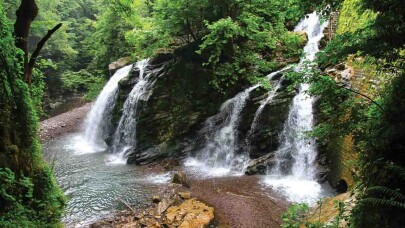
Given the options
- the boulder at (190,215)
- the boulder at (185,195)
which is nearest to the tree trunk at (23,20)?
the boulder at (190,215)

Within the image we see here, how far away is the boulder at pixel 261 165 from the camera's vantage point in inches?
475

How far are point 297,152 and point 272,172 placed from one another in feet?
4.17

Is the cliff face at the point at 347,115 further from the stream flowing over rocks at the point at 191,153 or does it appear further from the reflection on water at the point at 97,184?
the reflection on water at the point at 97,184

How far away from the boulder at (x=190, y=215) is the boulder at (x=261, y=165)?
3.29 metres

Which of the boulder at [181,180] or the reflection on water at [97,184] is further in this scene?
the boulder at [181,180]

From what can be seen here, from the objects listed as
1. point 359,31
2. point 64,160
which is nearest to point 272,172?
point 359,31

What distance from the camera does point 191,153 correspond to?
14.7 m

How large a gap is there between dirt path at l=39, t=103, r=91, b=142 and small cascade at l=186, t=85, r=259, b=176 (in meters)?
12.9

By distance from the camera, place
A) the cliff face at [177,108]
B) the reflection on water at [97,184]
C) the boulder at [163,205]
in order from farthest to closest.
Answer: the cliff face at [177,108], the reflection on water at [97,184], the boulder at [163,205]

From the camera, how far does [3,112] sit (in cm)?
471

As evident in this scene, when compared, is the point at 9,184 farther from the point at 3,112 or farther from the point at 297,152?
the point at 297,152

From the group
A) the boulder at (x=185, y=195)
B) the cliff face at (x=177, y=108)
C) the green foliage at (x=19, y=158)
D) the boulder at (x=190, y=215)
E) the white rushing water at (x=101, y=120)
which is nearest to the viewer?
the green foliage at (x=19, y=158)

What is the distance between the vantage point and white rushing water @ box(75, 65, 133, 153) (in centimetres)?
1866

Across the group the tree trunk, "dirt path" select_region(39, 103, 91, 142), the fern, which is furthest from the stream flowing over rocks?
the tree trunk
